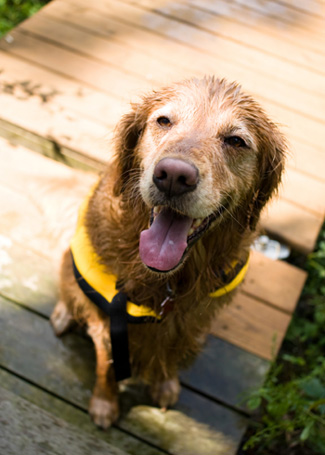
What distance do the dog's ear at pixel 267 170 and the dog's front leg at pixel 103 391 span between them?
95 cm

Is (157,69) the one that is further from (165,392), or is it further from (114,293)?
(165,392)

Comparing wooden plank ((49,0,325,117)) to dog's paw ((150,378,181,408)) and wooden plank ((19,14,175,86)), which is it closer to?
wooden plank ((19,14,175,86))

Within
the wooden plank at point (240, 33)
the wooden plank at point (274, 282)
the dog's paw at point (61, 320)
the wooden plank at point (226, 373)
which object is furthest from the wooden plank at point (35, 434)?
the wooden plank at point (240, 33)

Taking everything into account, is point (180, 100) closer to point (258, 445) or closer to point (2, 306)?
point (2, 306)

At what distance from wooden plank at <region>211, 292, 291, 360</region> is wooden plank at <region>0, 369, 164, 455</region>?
75 centimetres

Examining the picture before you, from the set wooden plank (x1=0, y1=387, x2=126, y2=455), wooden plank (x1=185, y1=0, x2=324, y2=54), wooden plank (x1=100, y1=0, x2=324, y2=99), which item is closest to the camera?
wooden plank (x1=0, y1=387, x2=126, y2=455)

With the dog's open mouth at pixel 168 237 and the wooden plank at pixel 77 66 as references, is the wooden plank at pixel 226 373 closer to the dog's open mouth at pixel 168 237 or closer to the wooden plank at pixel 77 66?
the dog's open mouth at pixel 168 237

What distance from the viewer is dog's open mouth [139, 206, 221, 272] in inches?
62.7

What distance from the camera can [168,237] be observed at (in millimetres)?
1636

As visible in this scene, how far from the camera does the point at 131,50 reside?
381cm

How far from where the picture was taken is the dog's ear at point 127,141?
6.24 ft

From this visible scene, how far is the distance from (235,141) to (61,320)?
4.46 feet

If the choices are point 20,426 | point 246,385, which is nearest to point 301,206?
point 246,385

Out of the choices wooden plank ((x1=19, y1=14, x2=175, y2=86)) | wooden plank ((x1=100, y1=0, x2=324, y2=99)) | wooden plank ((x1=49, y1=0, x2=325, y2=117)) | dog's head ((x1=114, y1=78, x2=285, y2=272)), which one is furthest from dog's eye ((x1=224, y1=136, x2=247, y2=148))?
wooden plank ((x1=100, y1=0, x2=324, y2=99))
